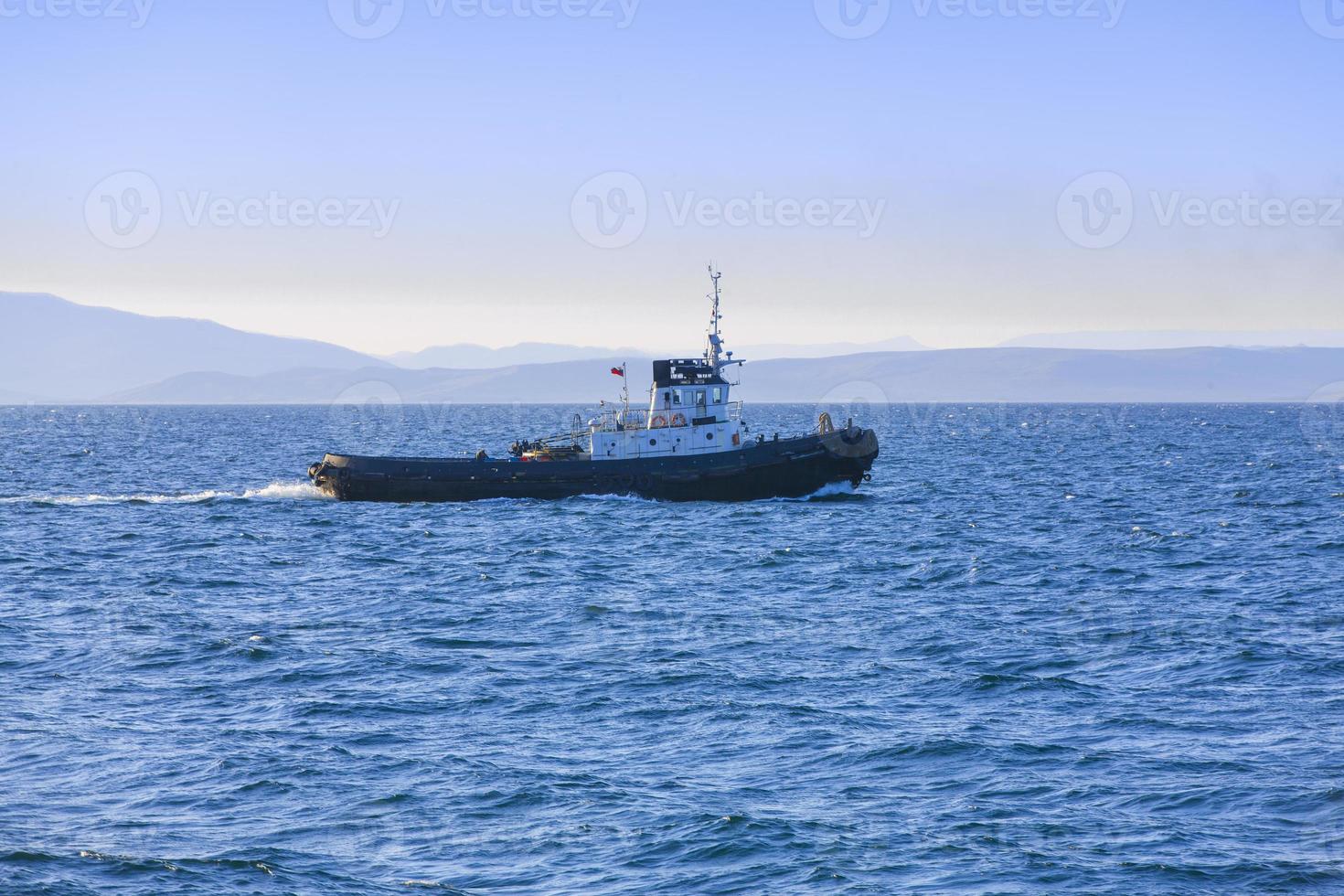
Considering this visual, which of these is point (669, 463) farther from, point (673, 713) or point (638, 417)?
point (673, 713)

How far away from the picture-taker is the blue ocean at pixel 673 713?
53.1ft

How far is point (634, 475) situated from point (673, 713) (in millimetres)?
33878

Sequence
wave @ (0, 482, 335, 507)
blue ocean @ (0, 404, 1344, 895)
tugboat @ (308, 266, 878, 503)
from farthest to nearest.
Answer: wave @ (0, 482, 335, 507)
tugboat @ (308, 266, 878, 503)
blue ocean @ (0, 404, 1344, 895)

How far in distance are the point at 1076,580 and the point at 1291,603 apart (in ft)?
19.6

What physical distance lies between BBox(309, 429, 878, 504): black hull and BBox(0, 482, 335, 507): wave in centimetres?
353

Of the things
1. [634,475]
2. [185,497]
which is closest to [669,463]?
[634,475]

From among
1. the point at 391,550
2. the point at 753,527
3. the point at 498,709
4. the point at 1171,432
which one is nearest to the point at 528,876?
the point at 498,709

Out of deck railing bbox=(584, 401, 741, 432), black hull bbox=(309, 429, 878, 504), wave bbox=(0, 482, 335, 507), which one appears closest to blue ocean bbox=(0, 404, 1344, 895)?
black hull bbox=(309, 429, 878, 504)

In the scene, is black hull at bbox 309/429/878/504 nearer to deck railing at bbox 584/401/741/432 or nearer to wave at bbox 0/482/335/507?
deck railing at bbox 584/401/741/432

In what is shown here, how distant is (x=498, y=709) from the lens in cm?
2262

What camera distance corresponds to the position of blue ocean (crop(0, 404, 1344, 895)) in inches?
637

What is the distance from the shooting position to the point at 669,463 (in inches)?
2194

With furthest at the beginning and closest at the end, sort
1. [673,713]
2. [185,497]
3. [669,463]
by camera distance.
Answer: [185,497], [669,463], [673,713]

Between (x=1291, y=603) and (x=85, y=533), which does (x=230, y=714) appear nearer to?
(x=1291, y=603)
